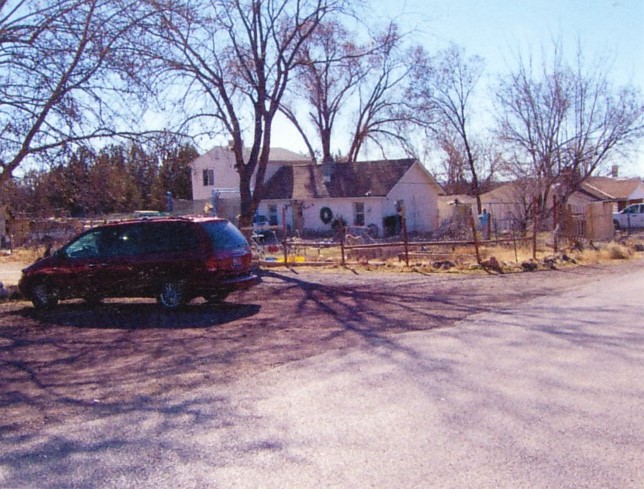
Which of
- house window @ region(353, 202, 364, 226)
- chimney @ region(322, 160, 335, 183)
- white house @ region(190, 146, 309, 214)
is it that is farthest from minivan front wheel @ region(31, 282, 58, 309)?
white house @ region(190, 146, 309, 214)

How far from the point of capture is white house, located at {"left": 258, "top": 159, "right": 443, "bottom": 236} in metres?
41.5

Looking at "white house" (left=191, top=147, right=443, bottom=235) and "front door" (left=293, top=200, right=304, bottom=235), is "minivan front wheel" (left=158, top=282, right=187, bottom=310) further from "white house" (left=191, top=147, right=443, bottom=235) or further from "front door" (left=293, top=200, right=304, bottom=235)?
"front door" (left=293, top=200, right=304, bottom=235)

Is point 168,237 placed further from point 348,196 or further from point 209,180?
point 209,180

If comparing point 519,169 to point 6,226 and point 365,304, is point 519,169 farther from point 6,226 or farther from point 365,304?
point 6,226

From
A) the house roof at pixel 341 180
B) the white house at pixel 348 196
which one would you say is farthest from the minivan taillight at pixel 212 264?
the house roof at pixel 341 180

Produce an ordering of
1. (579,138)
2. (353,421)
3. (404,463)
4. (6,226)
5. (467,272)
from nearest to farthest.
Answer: (404,463) → (353,421) → (467,272) → (579,138) → (6,226)

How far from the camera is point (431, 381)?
274 inches

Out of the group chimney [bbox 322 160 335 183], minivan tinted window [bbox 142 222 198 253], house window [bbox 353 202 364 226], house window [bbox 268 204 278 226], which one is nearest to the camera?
minivan tinted window [bbox 142 222 198 253]

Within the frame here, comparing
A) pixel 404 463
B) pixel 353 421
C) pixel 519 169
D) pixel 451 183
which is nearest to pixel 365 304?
pixel 353 421

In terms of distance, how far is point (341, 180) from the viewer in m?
43.3

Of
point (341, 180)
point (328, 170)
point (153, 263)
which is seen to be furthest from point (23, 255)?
point (328, 170)

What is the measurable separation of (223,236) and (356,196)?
2925cm

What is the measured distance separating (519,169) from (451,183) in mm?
37832

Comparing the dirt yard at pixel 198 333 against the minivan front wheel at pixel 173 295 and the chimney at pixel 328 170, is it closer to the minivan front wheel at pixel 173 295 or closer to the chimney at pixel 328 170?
the minivan front wheel at pixel 173 295
